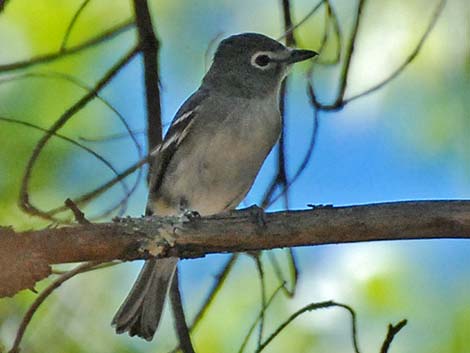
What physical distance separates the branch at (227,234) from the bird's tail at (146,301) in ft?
2.95

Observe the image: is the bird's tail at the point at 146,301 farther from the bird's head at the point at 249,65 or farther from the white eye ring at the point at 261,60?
the white eye ring at the point at 261,60

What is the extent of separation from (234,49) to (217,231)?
7.24ft

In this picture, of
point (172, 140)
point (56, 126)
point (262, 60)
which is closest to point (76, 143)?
point (56, 126)

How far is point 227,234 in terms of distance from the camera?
9.97ft

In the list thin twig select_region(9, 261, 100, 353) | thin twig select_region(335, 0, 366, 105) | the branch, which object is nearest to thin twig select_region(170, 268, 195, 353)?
thin twig select_region(9, 261, 100, 353)

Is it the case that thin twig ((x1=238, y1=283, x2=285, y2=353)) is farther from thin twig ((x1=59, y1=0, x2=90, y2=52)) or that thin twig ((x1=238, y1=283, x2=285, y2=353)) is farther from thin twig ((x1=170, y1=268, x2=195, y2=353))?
thin twig ((x1=59, y1=0, x2=90, y2=52))

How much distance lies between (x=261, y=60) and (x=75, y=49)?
4.11 feet

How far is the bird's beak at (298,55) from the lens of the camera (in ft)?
14.4

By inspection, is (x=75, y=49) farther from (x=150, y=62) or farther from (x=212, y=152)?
(x=212, y=152)

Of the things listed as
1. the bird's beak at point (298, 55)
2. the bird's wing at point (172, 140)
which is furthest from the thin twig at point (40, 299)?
the bird's beak at point (298, 55)

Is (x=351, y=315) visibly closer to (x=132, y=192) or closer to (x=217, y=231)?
(x=217, y=231)

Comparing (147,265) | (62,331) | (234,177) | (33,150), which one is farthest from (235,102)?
(62,331)

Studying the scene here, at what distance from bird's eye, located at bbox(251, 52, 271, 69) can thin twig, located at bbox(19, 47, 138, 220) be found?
1030 mm

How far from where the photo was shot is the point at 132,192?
3.90m
